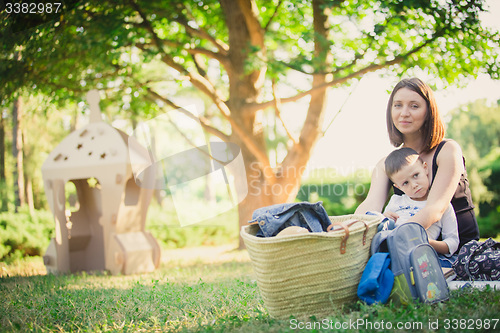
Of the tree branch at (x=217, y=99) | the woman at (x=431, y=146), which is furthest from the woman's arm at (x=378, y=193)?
the tree branch at (x=217, y=99)

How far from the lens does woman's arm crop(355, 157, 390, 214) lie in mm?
2973

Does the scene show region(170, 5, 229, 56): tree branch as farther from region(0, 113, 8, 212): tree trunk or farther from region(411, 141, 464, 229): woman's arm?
region(0, 113, 8, 212): tree trunk

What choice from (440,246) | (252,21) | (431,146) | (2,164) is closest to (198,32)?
(252,21)

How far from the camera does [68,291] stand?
12.0 feet

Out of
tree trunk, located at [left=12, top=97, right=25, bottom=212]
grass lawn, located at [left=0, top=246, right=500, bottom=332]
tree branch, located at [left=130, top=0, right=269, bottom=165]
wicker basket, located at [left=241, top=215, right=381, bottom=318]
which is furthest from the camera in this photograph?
tree trunk, located at [left=12, top=97, right=25, bottom=212]

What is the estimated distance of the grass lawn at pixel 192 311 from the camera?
204 centimetres

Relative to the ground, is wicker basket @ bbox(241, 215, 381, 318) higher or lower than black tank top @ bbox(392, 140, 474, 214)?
lower

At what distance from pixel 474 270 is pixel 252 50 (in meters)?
4.12

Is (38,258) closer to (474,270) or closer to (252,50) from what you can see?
(252,50)

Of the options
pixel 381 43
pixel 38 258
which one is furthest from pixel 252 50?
pixel 38 258

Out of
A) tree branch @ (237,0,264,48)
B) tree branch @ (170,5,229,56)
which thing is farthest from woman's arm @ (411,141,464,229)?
tree branch @ (170,5,229,56)

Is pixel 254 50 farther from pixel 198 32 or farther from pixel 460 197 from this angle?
pixel 460 197

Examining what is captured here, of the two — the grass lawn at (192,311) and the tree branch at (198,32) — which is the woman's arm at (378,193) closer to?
the grass lawn at (192,311)

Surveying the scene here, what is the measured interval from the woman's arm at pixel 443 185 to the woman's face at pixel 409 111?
0.23 meters
